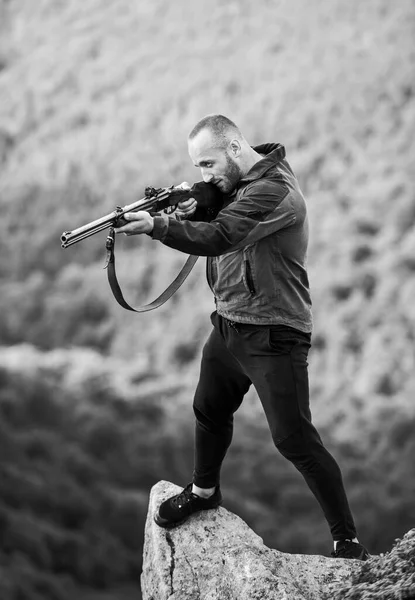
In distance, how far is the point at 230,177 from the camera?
4062 mm

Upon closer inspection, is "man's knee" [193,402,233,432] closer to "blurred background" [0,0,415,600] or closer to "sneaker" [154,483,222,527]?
"sneaker" [154,483,222,527]

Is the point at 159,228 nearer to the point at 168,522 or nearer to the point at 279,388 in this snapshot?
the point at 279,388

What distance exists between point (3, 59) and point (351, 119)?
16.6ft

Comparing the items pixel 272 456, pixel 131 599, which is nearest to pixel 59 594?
pixel 131 599

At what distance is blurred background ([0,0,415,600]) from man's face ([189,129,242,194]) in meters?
7.40

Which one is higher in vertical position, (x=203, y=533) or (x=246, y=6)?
(x=246, y=6)

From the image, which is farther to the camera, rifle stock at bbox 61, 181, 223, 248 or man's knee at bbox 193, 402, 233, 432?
man's knee at bbox 193, 402, 233, 432

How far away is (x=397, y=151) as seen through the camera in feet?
41.4

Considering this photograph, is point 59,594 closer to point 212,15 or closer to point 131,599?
point 131,599

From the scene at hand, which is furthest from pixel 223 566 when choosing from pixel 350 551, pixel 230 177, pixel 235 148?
pixel 235 148

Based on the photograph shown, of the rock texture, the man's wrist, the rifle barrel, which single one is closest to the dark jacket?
the man's wrist

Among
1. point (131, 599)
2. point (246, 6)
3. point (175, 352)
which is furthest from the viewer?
point (246, 6)

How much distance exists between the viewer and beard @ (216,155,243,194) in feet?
13.2

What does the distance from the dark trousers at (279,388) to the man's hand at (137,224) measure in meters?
0.75
